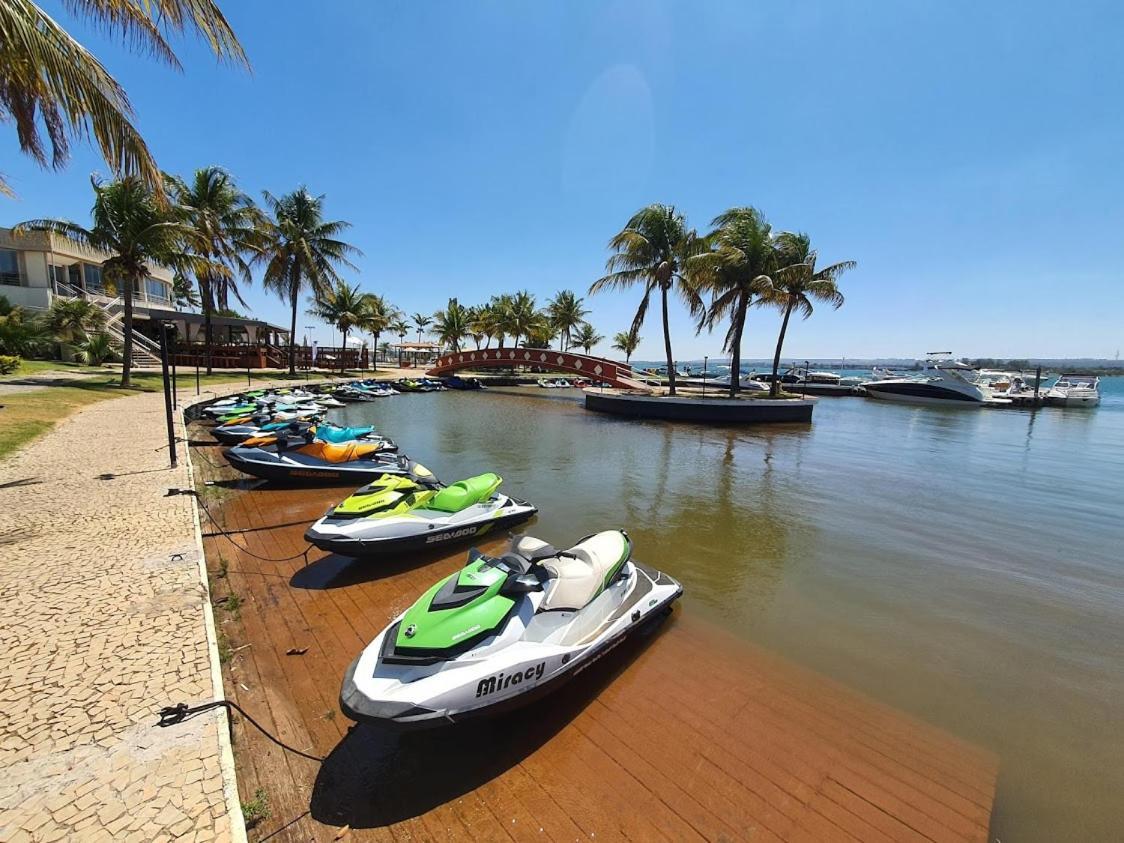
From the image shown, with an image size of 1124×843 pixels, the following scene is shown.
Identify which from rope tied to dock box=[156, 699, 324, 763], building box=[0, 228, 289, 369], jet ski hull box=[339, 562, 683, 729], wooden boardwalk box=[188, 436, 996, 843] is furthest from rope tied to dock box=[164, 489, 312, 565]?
building box=[0, 228, 289, 369]

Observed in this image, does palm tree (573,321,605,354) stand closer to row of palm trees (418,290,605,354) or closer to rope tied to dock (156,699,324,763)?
row of palm trees (418,290,605,354)

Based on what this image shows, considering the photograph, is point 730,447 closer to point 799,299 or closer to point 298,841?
point 799,299

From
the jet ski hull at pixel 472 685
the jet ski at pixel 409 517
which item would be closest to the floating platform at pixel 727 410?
the jet ski at pixel 409 517

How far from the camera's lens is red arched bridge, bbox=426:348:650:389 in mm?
35906

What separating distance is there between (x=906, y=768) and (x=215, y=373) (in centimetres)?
3976

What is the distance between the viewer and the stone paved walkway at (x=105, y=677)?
246 cm

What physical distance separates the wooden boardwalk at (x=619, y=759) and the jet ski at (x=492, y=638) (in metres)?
0.51

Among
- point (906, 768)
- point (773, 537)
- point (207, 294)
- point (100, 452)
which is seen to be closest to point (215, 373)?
point (207, 294)

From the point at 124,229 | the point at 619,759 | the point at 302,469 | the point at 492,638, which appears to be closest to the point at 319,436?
the point at 302,469

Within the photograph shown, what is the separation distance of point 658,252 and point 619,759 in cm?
2790

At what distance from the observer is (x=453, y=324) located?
5619 centimetres

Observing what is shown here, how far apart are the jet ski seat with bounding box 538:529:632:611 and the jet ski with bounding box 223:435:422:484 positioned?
5.72 meters

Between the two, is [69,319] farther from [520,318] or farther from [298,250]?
[520,318]

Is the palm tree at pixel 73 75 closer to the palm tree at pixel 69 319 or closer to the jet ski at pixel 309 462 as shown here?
the jet ski at pixel 309 462
